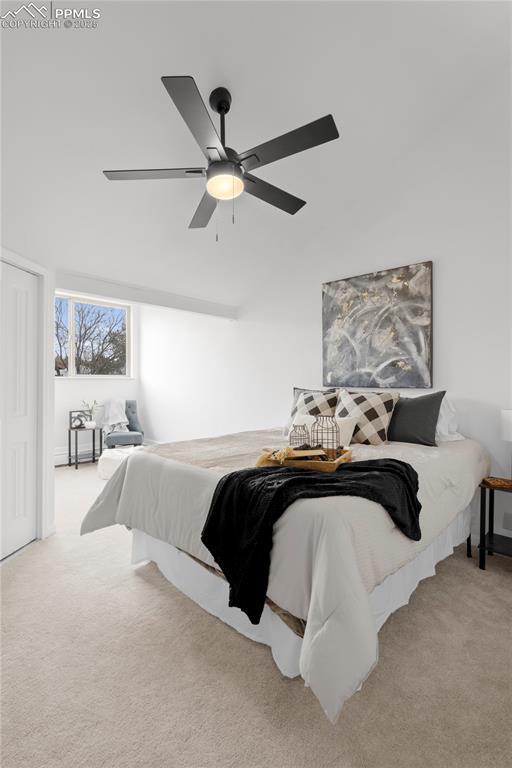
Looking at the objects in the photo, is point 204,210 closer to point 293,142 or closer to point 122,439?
point 293,142

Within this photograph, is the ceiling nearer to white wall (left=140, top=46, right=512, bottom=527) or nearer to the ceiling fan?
white wall (left=140, top=46, right=512, bottom=527)

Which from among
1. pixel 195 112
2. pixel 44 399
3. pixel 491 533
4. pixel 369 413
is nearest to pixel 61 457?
pixel 44 399

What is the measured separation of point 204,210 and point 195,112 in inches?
32.0

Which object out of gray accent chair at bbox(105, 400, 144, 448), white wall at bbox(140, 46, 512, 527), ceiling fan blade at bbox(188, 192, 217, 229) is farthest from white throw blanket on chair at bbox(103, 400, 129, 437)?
ceiling fan blade at bbox(188, 192, 217, 229)

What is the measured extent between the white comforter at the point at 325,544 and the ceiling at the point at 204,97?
1.98m

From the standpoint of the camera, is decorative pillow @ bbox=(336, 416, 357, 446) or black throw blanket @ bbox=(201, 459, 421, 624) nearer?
black throw blanket @ bbox=(201, 459, 421, 624)

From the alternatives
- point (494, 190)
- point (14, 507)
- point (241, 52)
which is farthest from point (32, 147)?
point (494, 190)

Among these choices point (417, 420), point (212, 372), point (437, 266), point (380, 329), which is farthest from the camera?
point (212, 372)

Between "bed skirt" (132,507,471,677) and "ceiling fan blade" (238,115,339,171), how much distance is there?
6.89 ft

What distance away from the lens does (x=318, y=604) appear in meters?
1.33

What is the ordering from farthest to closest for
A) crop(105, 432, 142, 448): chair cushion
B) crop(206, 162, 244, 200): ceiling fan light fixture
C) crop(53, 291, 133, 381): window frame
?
crop(53, 291, 133, 381): window frame
crop(105, 432, 142, 448): chair cushion
crop(206, 162, 244, 200): ceiling fan light fixture

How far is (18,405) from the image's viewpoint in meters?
2.81

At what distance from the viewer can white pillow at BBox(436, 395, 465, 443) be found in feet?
9.84

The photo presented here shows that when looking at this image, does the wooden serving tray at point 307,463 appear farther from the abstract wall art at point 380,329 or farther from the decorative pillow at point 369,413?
the abstract wall art at point 380,329
